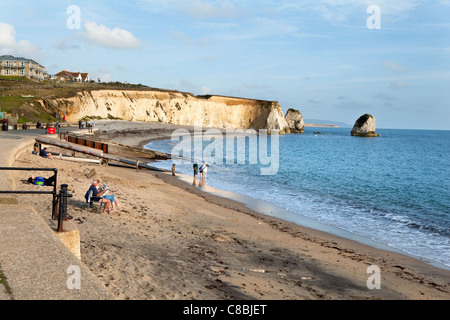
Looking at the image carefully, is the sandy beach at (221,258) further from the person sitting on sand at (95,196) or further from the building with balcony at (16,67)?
the building with balcony at (16,67)

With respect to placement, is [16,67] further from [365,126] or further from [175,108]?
[365,126]

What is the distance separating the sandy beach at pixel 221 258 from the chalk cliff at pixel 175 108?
55.0 m

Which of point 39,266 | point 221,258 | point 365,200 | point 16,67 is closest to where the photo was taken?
point 39,266

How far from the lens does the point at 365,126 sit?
152625 mm

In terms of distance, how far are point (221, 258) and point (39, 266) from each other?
16.3ft

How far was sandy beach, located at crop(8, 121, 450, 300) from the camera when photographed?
7336 mm

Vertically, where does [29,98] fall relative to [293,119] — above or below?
below

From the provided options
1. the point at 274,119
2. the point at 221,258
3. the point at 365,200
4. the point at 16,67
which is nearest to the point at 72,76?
the point at 16,67

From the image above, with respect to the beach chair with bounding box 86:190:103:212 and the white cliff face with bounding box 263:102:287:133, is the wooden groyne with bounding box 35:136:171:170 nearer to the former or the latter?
the beach chair with bounding box 86:190:103:212

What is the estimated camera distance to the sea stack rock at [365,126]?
5940 inches

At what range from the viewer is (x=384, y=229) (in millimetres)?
16344
